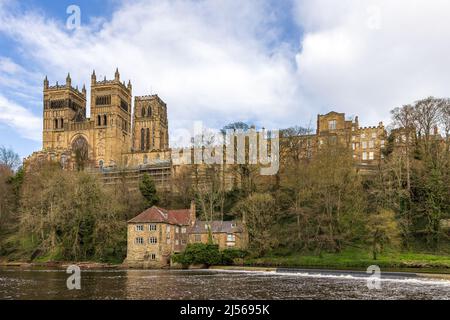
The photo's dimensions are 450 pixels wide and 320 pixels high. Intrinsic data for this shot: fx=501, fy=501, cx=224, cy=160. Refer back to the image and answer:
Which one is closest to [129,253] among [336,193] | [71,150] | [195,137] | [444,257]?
[195,137]

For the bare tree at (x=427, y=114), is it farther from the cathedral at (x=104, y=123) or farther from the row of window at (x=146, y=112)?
the row of window at (x=146, y=112)

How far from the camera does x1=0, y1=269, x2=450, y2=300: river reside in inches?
1244

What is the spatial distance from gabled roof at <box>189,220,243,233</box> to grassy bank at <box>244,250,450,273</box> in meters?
6.15

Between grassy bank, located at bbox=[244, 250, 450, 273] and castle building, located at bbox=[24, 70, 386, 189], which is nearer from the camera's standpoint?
grassy bank, located at bbox=[244, 250, 450, 273]

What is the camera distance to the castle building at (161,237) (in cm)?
6331

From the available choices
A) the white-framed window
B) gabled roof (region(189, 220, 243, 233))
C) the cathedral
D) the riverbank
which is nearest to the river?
the riverbank

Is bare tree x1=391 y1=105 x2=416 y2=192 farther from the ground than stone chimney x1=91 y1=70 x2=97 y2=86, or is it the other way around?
stone chimney x1=91 y1=70 x2=97 y2=86

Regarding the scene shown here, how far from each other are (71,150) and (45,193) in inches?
2792

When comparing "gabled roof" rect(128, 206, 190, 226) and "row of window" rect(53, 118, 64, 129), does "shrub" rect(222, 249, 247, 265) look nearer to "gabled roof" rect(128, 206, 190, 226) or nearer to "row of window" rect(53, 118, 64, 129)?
"gabled roof" rect(128, 206, 190, 226)

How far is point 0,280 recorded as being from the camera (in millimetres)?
43500

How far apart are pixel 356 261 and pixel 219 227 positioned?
19.3 meters

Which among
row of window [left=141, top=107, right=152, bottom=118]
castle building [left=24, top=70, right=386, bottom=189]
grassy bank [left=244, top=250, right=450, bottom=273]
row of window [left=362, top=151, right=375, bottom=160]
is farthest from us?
row of window [left=141, top=107, right=152, bottom=118]

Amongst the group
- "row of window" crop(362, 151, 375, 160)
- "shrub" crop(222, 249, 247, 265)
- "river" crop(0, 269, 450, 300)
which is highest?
"row of window" crop(362, 151, 375, 160)

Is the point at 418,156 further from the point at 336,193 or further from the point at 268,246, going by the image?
the point at 268,246
